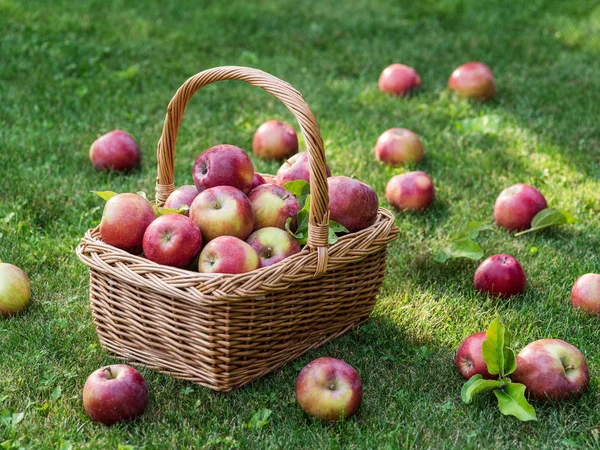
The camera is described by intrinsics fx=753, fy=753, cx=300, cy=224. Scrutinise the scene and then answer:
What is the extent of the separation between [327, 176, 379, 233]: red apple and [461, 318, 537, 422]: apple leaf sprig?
2.10 feet

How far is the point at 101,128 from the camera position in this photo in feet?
15.2

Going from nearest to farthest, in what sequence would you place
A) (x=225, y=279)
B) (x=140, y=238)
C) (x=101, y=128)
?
(x=225, y=279) < (x=140, y=238) < (x=101, y=128)

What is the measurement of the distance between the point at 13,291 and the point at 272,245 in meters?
1.04

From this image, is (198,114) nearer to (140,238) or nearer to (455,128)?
(455,128)

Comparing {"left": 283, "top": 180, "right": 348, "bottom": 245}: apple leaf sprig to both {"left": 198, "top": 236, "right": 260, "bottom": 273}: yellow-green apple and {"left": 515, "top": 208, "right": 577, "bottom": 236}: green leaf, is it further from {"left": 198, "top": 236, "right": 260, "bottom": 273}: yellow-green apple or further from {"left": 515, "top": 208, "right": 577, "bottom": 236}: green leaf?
{"left": 515, "top": 208, "right": 577, "bottom": 236}: green leaf

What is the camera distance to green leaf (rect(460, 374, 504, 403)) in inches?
93.7

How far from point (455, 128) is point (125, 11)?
11.1 ft

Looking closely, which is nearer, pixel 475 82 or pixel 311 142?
pixel 311 142

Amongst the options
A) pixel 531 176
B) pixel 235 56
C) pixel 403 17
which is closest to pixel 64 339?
pixel 531 176

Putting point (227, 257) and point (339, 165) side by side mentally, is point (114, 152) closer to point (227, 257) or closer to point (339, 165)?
point (339, 165)

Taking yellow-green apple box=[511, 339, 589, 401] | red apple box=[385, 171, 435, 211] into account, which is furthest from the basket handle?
red apple box=[385, 171, 435, 211]

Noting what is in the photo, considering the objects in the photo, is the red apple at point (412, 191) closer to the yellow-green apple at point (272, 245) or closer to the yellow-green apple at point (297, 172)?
the yellow-green apple at point (297, 172)

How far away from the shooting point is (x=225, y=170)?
271 cm

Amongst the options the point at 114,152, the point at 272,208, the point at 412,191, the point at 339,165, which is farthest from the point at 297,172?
the point at 114,152
